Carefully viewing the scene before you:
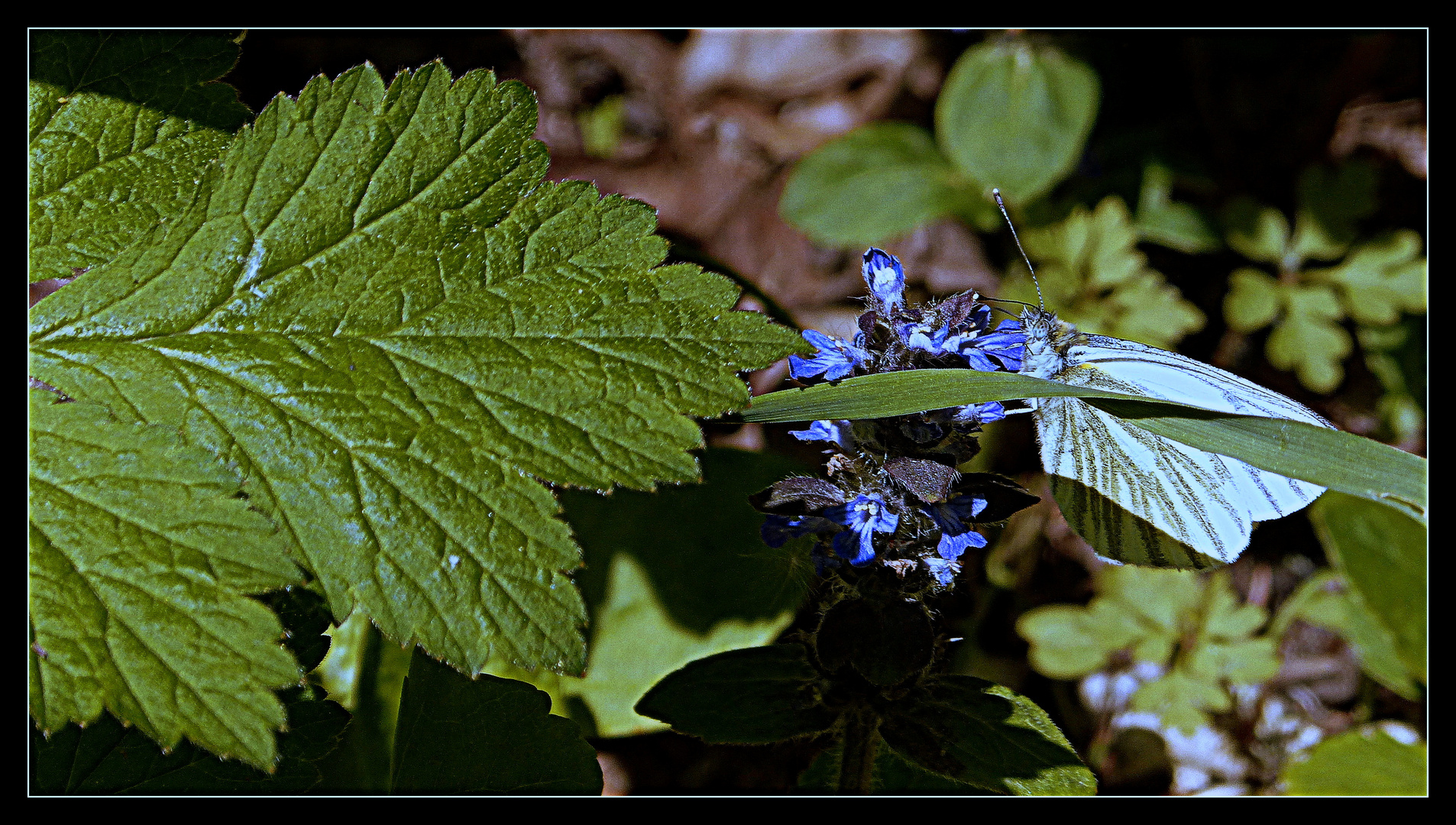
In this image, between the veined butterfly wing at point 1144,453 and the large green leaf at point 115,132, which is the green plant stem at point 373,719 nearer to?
the large green leaf at point 115,132

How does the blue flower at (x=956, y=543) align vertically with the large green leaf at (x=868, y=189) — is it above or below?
below

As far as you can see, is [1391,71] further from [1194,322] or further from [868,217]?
[868,217]

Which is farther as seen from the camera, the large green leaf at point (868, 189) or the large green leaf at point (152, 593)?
the large green leaf at point (868, 189)

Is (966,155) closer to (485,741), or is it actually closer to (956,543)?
(956,543)

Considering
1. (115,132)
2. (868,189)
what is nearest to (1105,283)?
(868,189)

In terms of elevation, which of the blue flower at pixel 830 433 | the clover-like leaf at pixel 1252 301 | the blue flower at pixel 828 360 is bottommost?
the clover-like leaf at pixel 1252 301

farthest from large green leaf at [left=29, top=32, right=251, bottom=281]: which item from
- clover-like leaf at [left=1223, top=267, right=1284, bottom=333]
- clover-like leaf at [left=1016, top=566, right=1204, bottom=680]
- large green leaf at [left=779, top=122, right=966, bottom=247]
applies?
clover-like leaf at [left=1223, top=267, right=1284, bottom=333]

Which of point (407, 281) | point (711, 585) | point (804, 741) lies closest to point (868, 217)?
point (711, 585)

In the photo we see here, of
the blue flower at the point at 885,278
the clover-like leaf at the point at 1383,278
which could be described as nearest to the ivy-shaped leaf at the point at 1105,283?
the clover-like leaf at the point at 1383,278
